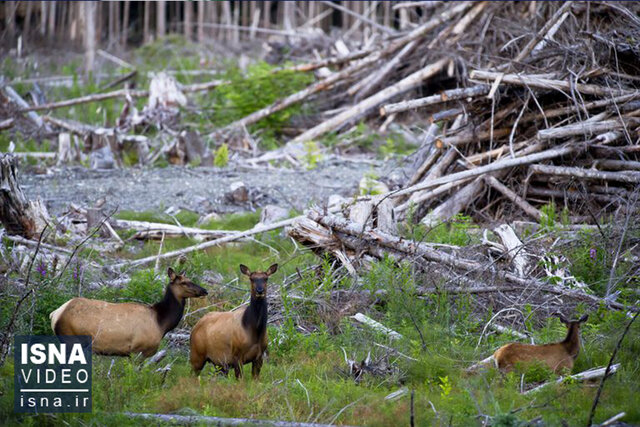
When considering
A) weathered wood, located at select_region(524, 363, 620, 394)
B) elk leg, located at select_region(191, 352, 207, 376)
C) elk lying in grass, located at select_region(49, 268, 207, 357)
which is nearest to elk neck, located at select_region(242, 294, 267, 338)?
elk leg, located at select_region(191, 352, 207, 376)

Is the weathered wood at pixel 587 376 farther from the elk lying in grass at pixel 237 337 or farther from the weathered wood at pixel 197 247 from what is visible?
the weathered wood at pixel 197 247

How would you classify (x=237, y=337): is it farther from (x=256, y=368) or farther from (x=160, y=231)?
(x=160, y=231)

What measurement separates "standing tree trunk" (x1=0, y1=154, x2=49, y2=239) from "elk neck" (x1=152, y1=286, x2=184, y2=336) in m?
3.23

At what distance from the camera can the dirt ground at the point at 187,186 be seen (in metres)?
11.7

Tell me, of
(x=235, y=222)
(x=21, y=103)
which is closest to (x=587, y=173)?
(x=235, y=222)

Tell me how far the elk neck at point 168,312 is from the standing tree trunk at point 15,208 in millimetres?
3234

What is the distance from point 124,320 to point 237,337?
953 millimetres

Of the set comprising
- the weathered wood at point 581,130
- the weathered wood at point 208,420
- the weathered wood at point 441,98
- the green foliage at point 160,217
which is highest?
the weathered wood at point 441,98

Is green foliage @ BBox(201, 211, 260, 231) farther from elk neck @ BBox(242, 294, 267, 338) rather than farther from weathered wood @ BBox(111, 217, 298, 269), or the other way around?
elk neck @ BBox(242, 294, 267, 338)

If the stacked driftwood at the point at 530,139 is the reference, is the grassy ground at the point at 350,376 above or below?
below

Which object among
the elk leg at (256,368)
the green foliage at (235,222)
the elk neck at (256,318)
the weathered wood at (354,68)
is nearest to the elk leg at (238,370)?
the elk leg at (256,368)

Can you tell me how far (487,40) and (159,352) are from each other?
977cm

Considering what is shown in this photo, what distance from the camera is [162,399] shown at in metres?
5.49

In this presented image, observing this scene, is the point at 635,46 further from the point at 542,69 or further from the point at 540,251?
the point at 540,251
